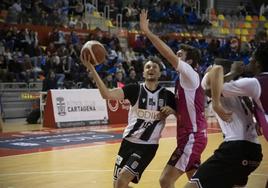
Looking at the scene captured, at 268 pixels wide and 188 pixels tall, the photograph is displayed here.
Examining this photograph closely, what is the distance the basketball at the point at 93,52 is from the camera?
528 centimetres

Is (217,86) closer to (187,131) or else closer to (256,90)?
(256,90)

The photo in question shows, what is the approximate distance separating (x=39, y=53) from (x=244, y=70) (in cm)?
1558

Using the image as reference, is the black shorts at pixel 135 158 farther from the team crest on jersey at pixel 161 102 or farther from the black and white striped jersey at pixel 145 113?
the team crest on jersey at pixel 161 102

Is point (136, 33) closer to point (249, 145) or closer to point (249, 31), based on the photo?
point (249, 31)

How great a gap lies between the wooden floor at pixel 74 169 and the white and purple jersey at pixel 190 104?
2.35 meters

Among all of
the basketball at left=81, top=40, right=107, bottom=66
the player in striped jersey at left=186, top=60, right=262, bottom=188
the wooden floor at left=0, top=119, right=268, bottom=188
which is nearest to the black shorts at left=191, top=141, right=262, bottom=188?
the player in striped jersey at left=186, top=60, right=262, bottom=188

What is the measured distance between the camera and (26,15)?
20531 mm

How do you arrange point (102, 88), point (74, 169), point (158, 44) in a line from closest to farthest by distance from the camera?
point (158, 44)
point (102, 88)
point (74, 169)

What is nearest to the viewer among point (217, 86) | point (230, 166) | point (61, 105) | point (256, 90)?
point (256, 90)

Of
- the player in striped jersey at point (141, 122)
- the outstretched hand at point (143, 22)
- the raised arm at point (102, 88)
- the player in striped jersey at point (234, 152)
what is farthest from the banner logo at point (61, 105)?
the player in striped jersey at point (234, 152)

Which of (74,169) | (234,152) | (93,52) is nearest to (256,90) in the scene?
(234,152)

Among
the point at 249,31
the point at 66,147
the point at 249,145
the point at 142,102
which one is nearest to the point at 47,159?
the point at 66,147

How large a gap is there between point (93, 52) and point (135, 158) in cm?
114

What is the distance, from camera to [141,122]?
550cm
